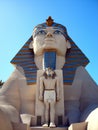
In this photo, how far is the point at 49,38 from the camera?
445 inches

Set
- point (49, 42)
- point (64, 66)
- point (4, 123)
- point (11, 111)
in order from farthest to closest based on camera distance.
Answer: point (64, 66) → point (49, 42) → point (11, 111) → point (4, 123)

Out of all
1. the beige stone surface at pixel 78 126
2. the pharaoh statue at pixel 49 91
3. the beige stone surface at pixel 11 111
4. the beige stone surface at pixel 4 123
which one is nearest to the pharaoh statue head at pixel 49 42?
the pharaoh statue at pixel 49 91

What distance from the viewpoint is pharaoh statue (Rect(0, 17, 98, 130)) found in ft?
31.7

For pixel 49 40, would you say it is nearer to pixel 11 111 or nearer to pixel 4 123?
pixel 11 111

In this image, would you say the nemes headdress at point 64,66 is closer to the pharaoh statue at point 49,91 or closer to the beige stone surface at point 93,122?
the pharaoh statue at point 49,91

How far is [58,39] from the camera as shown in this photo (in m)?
11.6

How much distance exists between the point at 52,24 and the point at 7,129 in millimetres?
6267

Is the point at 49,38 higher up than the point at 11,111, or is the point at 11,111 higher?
the point at 49,38

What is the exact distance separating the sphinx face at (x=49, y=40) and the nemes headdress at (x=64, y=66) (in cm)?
34

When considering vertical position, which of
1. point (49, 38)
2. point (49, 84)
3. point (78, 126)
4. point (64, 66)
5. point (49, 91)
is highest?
point (49, 38)

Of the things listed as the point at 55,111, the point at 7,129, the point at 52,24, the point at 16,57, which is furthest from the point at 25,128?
the point at 52,24

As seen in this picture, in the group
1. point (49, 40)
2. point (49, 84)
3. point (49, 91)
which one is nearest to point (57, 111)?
point (49, 91)

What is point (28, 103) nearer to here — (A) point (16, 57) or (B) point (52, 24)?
(A) point (16, 57)

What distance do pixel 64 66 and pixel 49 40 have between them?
53.8 inches
